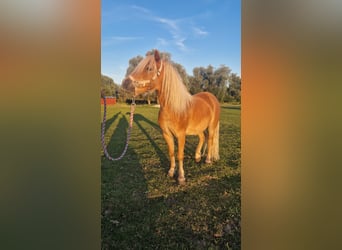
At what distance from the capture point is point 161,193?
1.38m

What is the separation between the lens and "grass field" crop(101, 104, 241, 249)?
1313 mm

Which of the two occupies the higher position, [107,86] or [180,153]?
[107,86]

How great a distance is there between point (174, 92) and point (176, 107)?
0.08 metres

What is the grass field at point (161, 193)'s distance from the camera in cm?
131

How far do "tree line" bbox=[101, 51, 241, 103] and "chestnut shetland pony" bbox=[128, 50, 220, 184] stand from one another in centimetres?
2

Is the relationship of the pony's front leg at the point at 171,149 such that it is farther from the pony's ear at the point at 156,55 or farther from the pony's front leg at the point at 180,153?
the pony's ear at the point at 156,55

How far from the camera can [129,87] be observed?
134cm

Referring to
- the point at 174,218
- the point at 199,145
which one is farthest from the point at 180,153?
the point at 174,218

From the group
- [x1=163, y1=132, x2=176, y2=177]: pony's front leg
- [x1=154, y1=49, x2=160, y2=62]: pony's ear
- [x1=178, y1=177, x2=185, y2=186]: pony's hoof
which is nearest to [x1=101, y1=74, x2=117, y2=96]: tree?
[x1=154, y1=49, x2=160, y2=62]: pony's ear

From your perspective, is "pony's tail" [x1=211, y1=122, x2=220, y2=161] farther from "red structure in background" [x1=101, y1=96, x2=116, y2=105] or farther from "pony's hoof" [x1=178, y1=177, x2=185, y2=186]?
"red structure in background" [x1=101, y1=96, x2=116, y2=105]

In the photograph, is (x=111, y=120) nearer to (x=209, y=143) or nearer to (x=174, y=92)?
(x=174, y=92)

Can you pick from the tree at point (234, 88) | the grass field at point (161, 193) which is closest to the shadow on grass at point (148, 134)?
the grass field at point (161, 193)
